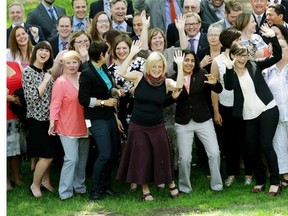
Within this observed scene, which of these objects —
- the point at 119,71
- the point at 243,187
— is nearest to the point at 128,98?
the point at 119,71

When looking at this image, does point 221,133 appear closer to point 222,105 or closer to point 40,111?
point 222,105

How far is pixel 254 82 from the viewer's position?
961 cm

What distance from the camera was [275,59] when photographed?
946cm

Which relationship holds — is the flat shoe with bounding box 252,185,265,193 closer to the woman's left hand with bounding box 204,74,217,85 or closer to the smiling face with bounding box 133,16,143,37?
the woman's left hand with bounding box 204,74,217,85

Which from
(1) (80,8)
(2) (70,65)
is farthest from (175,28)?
(2) (70,65)

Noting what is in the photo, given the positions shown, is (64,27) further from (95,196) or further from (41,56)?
(95,196)

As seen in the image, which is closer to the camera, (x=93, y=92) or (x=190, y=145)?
(x=93, y=92)

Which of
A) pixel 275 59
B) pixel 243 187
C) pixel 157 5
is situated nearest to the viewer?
pixel 275 59

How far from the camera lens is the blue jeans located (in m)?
9.60

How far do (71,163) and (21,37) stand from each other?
213cm

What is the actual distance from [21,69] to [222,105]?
9.79 feet

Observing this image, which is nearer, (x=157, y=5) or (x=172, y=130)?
(x=172, y=130)

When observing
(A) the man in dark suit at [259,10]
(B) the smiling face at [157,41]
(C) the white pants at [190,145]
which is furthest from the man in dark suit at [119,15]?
(C) the white pants at [190,145]

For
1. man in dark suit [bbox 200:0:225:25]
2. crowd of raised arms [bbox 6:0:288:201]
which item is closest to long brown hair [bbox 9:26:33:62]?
crowd of raised arms [bbox 6:0:288:201]
